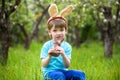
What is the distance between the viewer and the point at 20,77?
6957mm

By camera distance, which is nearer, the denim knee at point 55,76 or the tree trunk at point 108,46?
the denim knee at point 55,76

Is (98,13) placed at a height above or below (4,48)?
above

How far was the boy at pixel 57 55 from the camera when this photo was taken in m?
6.10

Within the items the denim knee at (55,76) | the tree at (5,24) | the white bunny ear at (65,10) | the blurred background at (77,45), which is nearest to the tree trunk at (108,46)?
the blurred background at (77,45)

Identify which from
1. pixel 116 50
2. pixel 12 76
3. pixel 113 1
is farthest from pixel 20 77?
pixel 116 50

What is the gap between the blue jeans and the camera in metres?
6.07

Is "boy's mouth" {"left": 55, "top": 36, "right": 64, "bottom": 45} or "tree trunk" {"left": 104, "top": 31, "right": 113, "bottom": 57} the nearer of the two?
"boy's mouth" {"left": 55, "top": 36, "right": 64, "bottom": 45}

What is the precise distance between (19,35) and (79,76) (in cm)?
1937

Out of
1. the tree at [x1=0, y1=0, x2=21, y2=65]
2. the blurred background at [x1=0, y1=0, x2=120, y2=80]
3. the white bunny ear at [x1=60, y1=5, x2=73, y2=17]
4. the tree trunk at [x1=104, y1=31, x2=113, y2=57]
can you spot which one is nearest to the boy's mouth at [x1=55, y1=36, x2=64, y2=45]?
the white bunny ear at [x1=60, y1=5, x2=73, y2=17]

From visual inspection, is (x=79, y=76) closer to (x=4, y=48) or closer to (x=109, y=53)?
(x=4, y=48)

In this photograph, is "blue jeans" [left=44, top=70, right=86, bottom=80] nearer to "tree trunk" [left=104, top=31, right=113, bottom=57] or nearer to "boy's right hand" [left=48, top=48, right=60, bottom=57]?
"boy's right hand" [left=48, top=48, right=60, bottom=57]

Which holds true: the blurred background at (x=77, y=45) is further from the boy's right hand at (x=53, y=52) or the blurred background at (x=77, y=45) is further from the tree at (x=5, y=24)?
the boy's right hand at (x=53, y=52)

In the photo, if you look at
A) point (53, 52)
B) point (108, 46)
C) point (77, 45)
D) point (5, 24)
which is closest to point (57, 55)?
point (53, 52)

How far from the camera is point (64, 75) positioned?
6223mm
